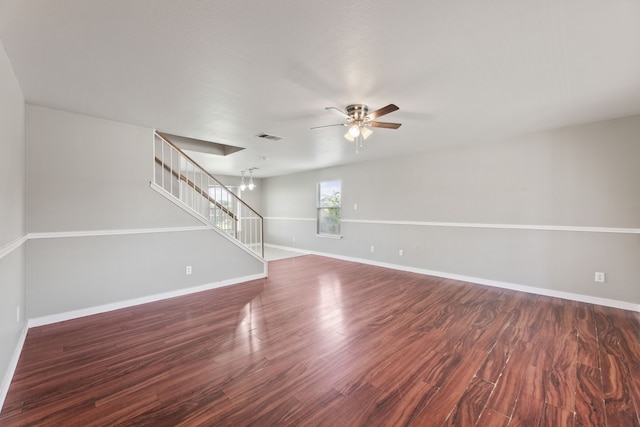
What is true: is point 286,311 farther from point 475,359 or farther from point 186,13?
point 186,13

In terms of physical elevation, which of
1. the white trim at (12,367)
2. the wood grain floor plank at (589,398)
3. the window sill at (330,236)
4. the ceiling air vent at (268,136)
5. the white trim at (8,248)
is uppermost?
the ceiling air vent at (268,136)

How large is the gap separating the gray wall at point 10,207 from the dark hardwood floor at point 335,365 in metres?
0.31

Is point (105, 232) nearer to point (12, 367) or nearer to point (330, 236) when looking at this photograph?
point (12, 367)

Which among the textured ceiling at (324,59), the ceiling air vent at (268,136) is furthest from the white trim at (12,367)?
the ceiling air vent at (268,136)

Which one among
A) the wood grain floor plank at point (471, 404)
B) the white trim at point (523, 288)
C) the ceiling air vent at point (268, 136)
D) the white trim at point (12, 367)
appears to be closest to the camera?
the wood grain floor plank at point (471, 404)

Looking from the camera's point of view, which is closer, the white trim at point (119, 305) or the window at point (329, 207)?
the white trim at point (119, 305)

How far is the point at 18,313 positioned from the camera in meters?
2.40

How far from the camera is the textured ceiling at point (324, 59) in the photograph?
62.8 inches

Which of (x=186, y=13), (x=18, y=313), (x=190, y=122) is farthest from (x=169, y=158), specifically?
(x=186, y=13)

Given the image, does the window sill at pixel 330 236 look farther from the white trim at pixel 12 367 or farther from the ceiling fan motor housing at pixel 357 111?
the white trim at pixel 12 367

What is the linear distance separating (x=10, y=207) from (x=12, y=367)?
125 cm

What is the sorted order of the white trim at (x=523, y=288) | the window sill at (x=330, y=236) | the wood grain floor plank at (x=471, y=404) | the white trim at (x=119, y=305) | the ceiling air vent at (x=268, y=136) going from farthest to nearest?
the window sill at (x=330, y=236) < the ceiling air vent at (x=268, y=136) < the white trim at (x=523, y=288) < the white trim at (x=119, y=305) < the wood grain floor plank at (x=471, y=404)

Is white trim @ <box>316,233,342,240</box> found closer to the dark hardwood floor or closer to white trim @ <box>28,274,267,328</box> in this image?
white trim @ <box>28,274,267,328</box>

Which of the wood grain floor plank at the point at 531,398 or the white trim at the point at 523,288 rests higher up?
the white trim at the point at 523,288
